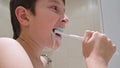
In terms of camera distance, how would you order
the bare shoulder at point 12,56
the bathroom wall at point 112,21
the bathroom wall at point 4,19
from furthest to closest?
the bathroom wall at point 4,19 < the bathroom wall at point 112,21 < the bare shoulder at point 12,56

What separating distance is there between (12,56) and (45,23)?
0.78 feet

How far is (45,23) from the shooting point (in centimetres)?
70

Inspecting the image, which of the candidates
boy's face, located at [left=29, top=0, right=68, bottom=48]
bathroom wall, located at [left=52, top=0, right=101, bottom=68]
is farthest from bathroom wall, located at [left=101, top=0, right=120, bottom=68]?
bathroom wall, located at [left=52, top=0, right=101, bottom=68]

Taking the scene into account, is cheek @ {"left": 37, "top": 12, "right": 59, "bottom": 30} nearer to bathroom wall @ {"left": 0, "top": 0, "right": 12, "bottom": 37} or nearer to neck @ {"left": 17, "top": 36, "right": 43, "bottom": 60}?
neck @ {"left": 17, "top": 36, "right": 43, "bottom": 60}

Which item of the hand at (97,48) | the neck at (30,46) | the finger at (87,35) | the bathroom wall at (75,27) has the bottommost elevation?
the bathroom wall at (75,27)

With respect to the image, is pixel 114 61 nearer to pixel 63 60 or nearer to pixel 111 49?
pixel 111 49

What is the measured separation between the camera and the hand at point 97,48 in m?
0.54

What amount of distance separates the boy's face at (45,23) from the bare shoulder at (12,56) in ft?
0.58

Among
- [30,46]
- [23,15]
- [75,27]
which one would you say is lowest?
[75,27]

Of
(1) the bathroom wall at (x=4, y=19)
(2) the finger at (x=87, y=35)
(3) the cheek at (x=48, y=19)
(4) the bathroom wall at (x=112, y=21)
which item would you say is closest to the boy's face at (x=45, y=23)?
(3) the cheek at (x=48, y=19)

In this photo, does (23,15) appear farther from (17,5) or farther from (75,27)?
(75,27)

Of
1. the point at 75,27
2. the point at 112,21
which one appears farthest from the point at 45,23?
the point at 75,27

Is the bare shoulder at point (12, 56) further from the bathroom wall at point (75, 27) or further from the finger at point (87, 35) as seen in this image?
the bathroom wall at point (75, 27)

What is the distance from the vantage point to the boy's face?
0.70 m
